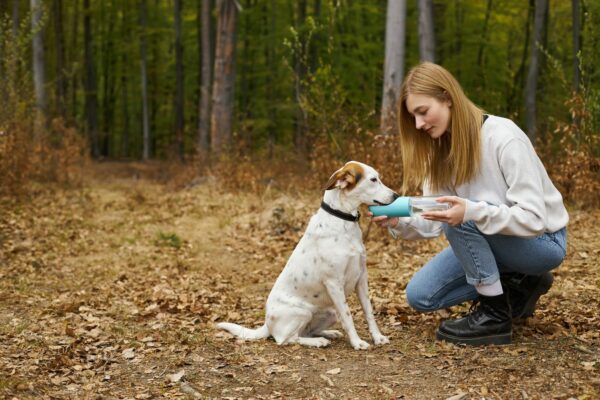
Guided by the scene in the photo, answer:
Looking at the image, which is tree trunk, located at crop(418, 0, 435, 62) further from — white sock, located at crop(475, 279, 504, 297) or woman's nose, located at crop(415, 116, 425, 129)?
white sock, located at crop(475, 279, 504, 297)

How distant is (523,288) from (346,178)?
1.48m

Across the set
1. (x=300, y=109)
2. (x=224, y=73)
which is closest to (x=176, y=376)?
(x=224, y=73)

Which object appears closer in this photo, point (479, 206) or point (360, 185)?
point (479, 206)

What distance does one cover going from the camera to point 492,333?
450 centimetres

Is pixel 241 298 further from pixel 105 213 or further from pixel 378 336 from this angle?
pixel 105 213

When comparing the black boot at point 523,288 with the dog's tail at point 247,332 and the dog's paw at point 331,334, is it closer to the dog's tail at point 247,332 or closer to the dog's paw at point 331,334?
the dog's paw at point 331,334

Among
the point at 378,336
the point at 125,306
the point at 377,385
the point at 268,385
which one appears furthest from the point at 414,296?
the point at 125,306

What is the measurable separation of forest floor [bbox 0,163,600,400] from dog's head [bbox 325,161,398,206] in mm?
1087

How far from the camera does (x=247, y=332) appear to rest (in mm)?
5078

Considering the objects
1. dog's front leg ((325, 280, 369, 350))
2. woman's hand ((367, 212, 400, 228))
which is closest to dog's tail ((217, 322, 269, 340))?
dog's front leg ((325, 280, 369, 350))

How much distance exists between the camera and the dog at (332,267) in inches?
181

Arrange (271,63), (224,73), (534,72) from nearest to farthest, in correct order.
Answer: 1. (224,73)
2. (534,72)
3. (271,63)

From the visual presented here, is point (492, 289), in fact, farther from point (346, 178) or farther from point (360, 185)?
point (346, 178)

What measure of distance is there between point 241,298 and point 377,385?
2858 millimetres
